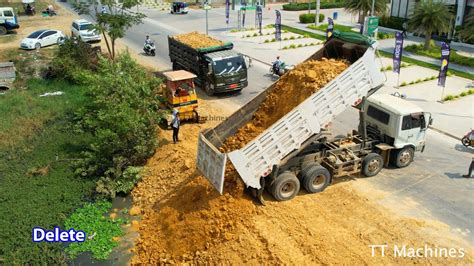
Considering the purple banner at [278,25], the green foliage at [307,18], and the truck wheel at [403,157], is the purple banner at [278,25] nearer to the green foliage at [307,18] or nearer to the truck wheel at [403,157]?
the green foliage at [307,18]

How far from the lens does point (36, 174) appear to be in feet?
49.2

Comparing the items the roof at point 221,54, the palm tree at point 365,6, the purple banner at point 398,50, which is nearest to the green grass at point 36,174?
the roof at point 221,54

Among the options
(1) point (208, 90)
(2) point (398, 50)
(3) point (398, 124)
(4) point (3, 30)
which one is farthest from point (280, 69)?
(4) point (3, 30)

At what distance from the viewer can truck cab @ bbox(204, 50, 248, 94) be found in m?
22.2

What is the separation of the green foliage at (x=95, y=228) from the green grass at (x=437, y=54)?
2590 cm

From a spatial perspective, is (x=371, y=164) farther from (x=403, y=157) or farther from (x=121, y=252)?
(x=121, y=252)

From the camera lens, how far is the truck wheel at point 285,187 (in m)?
12.7

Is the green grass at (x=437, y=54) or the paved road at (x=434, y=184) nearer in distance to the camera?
the paved road at (x=434, y=184)

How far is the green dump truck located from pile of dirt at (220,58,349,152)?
8.07m

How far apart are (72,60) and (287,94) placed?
619 inches

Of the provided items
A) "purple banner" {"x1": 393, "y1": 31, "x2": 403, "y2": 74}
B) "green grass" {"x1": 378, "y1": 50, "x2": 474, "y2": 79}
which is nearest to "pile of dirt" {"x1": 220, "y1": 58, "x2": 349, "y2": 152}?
"purple banner" {"x1": 393, "y1": 31, "x2": 403, "y2": 74}

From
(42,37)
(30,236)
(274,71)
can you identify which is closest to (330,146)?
(30,236)

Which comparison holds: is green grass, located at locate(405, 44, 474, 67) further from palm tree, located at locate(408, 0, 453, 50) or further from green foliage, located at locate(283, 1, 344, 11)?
green foliage, located at locate(283, 1, 344, 11)

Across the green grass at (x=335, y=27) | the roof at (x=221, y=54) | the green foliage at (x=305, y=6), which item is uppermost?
the green foliage at (x=305, y=6)
